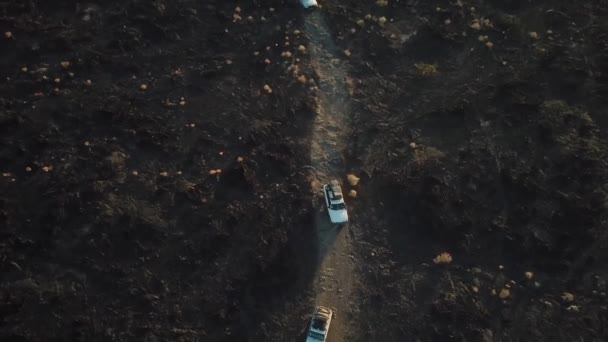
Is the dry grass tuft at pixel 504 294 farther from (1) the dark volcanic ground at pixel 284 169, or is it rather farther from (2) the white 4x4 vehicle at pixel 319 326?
(2) the white 4x4 vehicle at pixel 319 326

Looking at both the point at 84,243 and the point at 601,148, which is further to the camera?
the point at 601,148

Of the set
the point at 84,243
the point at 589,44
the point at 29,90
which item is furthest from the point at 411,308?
the point at 29,90

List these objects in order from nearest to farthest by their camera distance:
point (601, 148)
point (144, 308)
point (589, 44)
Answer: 1. point (144, 308)
2. point (601, 148)
3. point (589, 44)

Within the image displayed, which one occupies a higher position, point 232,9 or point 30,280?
point 232,9

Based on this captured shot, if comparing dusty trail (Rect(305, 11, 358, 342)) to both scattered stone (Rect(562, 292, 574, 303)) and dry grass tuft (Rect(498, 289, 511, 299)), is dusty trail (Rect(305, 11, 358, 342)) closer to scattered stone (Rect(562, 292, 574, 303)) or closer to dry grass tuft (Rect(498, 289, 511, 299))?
dry grass tuft (Rect(498, 289, 511, 299))

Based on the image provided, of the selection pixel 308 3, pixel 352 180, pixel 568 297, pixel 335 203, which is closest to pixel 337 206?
pixel 335 203

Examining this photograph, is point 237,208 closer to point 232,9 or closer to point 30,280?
point 30,280
